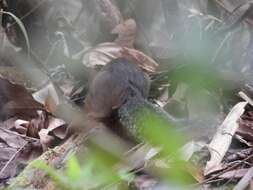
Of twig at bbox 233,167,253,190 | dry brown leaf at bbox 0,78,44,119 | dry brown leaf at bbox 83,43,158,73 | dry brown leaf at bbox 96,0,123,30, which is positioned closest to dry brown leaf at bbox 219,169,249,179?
twig at bbox 233,167,253,190

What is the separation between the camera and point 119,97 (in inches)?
92.9

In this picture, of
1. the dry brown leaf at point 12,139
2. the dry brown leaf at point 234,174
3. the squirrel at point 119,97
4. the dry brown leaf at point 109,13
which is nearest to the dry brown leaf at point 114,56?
the dry brown leaf at point 109,13

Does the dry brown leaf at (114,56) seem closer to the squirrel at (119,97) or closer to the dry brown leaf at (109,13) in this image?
the dry brown leaf at (109,13)

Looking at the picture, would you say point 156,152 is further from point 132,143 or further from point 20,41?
point 20,41

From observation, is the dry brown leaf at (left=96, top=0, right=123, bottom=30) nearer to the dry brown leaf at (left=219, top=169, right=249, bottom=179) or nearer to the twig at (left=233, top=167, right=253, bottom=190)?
the dry brown leaf at (left=219, top=169, right=249, bottom=179)

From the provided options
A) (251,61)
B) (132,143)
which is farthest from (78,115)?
(251,61)

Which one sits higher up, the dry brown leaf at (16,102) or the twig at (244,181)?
the twig at (244,181)

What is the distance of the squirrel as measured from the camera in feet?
7.39

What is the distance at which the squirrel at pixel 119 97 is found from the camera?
2254mm

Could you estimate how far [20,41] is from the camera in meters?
3.11

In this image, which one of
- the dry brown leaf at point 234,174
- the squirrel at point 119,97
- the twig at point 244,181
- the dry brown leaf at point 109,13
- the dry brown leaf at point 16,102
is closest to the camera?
the twig at point 244,181

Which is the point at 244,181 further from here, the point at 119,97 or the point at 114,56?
the point at 114,56

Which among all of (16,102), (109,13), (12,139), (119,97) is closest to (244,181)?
(119,97)

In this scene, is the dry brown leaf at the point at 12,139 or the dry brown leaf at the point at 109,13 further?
the dry brown leaf at the point at 109,13
